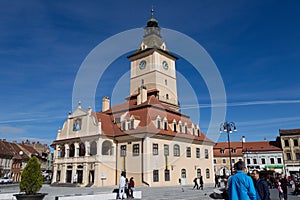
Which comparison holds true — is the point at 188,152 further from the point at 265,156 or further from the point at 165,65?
the point at 265,156

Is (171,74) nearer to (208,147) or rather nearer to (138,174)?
(208,147)

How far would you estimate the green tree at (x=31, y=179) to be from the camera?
47.4 feet

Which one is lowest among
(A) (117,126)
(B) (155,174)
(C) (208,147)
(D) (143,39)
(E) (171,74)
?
(B) (155,174)

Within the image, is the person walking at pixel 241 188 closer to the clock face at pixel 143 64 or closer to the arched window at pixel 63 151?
the arched window at pixel 63 151

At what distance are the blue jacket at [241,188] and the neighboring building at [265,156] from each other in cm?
6418

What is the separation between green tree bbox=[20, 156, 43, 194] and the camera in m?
14.5

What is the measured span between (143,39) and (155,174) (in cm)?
3235

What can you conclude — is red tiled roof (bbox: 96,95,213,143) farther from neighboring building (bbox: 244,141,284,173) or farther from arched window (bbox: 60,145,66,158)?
neighboring building (bbox: 244,141,284,173)

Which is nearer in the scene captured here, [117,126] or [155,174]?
[155,174]

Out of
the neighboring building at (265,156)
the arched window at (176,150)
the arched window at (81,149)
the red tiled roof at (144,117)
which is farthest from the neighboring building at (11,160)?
the neighboring building at (265,156)

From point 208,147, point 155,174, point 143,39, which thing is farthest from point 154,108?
point 143,39

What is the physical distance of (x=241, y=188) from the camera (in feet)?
17.6

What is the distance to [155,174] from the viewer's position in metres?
34.8

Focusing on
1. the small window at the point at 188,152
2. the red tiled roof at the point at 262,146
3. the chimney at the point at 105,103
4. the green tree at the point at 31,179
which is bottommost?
the green tree at the point at 31,179
